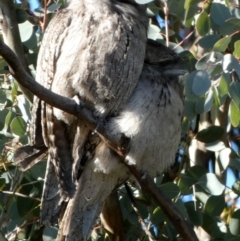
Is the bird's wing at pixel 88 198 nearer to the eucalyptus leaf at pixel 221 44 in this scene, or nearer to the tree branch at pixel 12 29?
the tree branch at pixel 12 29

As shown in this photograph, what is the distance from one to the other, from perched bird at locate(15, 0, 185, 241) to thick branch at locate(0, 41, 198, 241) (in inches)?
2.8

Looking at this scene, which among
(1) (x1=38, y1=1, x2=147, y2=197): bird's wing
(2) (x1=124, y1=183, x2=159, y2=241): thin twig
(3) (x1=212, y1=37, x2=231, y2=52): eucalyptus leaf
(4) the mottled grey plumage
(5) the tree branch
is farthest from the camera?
(5) the tree branch

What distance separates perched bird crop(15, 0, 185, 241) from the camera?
2775mm

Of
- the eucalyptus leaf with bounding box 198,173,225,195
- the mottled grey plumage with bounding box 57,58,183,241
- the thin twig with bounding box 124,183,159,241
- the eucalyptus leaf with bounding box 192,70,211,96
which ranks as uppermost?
the eucalyptus leaf with bounding box 192,70,211,96

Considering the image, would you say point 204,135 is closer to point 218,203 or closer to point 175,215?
point 218,203

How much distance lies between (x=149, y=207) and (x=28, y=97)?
76cm

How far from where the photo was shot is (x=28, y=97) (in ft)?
10.5

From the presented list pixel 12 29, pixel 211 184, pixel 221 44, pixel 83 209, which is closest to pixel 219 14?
pixel 221 44

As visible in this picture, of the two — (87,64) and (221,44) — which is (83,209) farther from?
(221,44)

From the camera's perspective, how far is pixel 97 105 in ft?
9.16

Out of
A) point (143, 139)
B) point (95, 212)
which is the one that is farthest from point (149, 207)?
point (143, 139)

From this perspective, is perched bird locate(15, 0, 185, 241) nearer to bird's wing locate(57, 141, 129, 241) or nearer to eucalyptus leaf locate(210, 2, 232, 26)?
bird's wing locate(57, 141, 129, 241)

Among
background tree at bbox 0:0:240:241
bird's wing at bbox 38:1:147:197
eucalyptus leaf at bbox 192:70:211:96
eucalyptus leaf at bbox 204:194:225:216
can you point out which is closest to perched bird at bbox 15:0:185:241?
bird's wing at bbox 38:1:147:197

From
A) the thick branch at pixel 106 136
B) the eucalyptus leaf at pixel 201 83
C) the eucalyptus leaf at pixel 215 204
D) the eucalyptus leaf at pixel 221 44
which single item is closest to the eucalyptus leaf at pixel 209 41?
the eucalyptus leaf at pixel 221 44
